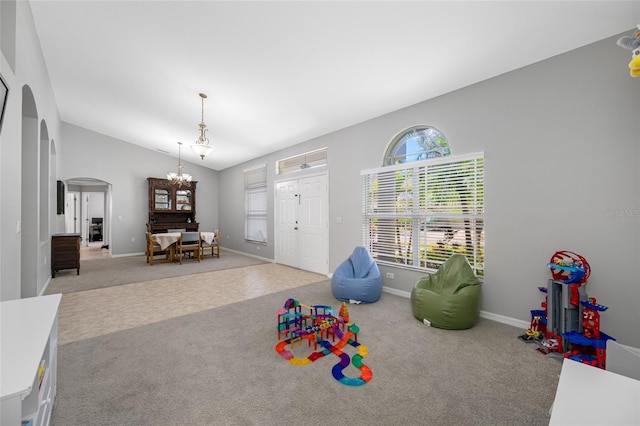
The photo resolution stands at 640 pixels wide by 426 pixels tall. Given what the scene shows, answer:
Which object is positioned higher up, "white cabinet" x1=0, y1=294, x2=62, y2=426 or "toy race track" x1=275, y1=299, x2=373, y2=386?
"white cabinet" x1=0, y1=294, x2=62, y2=426

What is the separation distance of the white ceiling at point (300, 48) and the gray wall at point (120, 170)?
2.91m

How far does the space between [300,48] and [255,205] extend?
545cm

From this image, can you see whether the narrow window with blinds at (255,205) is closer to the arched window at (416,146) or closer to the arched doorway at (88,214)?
the arched window at (416,146)

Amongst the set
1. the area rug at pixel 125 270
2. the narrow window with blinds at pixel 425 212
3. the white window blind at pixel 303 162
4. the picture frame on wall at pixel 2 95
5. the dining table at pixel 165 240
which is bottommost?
the area rug at pixel 125 270

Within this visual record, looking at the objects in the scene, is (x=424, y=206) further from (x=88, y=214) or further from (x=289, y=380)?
(x=88, y=214)

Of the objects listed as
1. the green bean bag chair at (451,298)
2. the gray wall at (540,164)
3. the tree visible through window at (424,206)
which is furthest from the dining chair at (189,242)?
the green bean bag chair at (451,298)

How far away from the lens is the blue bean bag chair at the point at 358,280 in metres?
3.77

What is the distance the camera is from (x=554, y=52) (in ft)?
9.12

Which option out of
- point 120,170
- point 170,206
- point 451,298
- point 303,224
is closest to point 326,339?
point 451,298

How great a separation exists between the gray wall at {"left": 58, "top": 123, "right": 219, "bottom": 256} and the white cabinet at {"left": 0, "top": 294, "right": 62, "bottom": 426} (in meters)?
7.66

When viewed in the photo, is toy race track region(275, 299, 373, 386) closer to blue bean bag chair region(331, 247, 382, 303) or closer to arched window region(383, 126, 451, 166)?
blue bean bag chair region(331, 247, 382, 303)

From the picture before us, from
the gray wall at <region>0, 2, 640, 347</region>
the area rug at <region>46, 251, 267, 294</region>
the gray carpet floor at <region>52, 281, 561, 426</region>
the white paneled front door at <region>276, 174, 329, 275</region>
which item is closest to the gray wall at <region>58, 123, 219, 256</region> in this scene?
the area rug at <region>46, 251, 267, 294</region>

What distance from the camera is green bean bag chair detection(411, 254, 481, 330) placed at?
9.57ft

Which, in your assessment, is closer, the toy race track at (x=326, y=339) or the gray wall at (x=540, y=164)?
A: the toy race track at (x=326, y=339)
